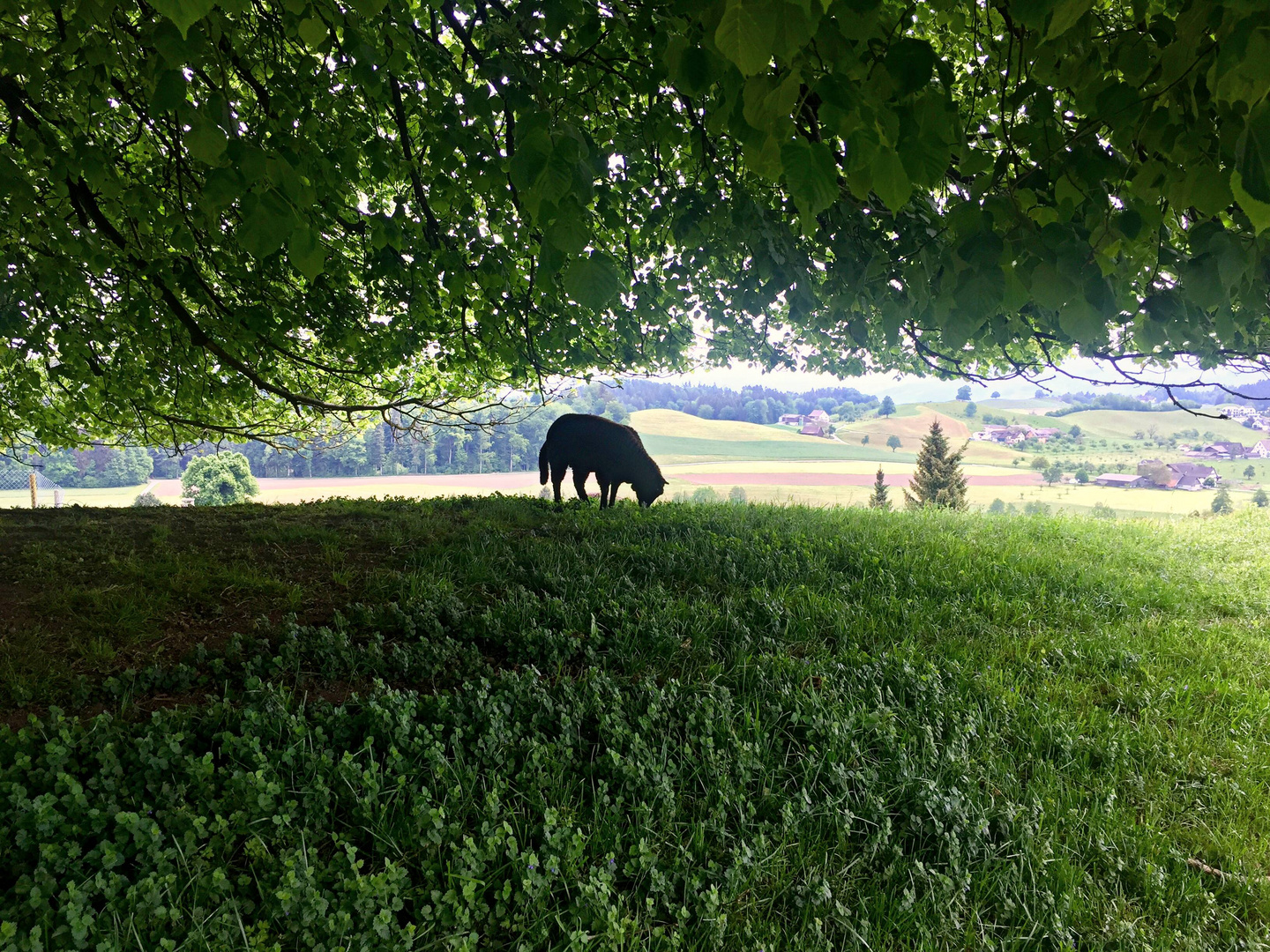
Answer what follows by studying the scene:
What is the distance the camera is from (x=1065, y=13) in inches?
65.9

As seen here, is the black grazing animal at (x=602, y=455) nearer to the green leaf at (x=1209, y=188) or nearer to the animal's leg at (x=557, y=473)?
the animal's leg at (x=557, y=473)

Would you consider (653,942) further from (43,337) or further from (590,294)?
(43,337)

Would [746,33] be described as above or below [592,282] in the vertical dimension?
above

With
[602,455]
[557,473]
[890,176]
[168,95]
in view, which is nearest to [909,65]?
[890,176]

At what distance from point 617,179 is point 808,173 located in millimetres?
5418

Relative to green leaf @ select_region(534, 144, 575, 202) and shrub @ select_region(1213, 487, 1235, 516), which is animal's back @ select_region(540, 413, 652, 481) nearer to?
green leaf @ select_region(534, 144, 575, 202)

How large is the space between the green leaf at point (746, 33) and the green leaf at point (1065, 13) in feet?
2.80

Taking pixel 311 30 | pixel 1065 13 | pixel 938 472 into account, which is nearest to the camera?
pixel 1065 13

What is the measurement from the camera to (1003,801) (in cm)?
315

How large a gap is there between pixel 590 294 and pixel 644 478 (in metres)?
7.44

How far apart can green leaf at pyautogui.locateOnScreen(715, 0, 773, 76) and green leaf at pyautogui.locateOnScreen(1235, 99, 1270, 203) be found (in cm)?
156

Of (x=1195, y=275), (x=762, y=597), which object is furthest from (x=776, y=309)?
(x=1195, y=275)

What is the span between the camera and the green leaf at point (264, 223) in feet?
7.11

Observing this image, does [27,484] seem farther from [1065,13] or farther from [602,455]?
[1065,13]
